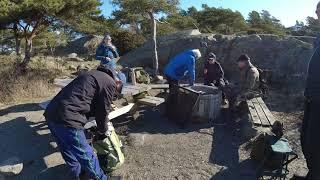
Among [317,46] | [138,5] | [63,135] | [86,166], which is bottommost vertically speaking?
[86,166]

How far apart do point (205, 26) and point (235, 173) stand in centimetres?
2881

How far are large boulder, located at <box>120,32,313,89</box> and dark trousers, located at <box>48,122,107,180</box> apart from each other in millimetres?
8055

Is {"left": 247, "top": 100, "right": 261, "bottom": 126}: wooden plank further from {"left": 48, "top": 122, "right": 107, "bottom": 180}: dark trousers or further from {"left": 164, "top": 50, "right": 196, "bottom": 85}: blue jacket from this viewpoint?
{"left": 48, "top": 122, "right": 107, "bottom": 180}: dark trousers

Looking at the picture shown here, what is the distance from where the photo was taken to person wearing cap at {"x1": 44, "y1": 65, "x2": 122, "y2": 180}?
15.7ft

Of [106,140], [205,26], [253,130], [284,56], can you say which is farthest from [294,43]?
[205,26]

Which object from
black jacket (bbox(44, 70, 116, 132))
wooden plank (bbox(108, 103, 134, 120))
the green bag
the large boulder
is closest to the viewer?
black jacket (bbox(44, 70, 116, 132))

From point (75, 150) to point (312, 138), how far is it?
8.53 feet

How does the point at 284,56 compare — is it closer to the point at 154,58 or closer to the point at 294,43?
the point at 294,43

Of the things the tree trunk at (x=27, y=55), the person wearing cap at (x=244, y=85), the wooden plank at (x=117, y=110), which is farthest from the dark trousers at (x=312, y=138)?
the tree trunk at (x=27, y=55)

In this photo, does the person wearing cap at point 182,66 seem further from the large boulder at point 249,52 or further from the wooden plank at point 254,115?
the large boulder at point 249,52

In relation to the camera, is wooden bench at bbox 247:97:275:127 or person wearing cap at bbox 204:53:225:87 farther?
person wearing cap at bbox 204:53:225:87

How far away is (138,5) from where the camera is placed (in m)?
14.6

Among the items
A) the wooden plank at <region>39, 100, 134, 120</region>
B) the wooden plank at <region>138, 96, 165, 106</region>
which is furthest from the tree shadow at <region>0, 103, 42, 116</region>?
the wooden plank at <region>138, 96, 165, 106</region>

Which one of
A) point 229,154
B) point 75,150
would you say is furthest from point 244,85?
point 75,150
